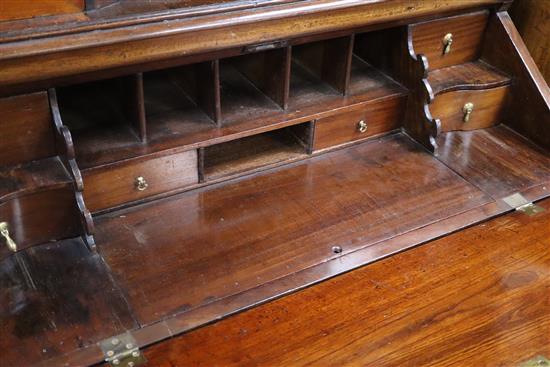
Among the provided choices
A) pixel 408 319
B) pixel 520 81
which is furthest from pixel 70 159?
pixel 520 81

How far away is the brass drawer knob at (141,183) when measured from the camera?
161 centimetres

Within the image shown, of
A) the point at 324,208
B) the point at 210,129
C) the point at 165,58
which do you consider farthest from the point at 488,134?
the point at 165,58

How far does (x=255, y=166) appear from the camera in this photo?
5.92 ft

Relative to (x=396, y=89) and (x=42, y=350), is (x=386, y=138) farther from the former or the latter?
(x=42, y=350)

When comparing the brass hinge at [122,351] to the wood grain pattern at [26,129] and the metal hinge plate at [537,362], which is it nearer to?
the wood grain pattern at [26,129]

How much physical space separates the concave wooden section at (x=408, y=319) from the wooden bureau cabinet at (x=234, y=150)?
49 mm

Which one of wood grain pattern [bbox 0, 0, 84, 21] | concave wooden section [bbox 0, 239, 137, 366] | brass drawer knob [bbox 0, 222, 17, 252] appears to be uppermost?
wood grain pattern [bbox 0, 0, 84, 21]

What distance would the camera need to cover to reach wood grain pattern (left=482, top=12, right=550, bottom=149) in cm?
195

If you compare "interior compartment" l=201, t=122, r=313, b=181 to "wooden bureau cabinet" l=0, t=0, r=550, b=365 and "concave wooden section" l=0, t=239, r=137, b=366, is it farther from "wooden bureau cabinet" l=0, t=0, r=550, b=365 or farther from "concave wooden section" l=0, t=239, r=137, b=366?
"concave wooden section" l=0, t=239, r=137, b=366

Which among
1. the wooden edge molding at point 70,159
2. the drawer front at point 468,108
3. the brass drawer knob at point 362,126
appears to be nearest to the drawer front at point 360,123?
the brass drawer knob at point 362,126

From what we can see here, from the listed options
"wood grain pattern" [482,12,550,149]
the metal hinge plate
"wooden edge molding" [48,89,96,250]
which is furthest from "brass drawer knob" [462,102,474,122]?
"wooden edge molding" [48,89,96,250]

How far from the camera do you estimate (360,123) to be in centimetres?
191

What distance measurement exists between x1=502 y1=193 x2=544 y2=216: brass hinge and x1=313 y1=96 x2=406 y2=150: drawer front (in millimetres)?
411

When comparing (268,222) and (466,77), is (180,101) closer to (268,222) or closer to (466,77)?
A: (268,222)
